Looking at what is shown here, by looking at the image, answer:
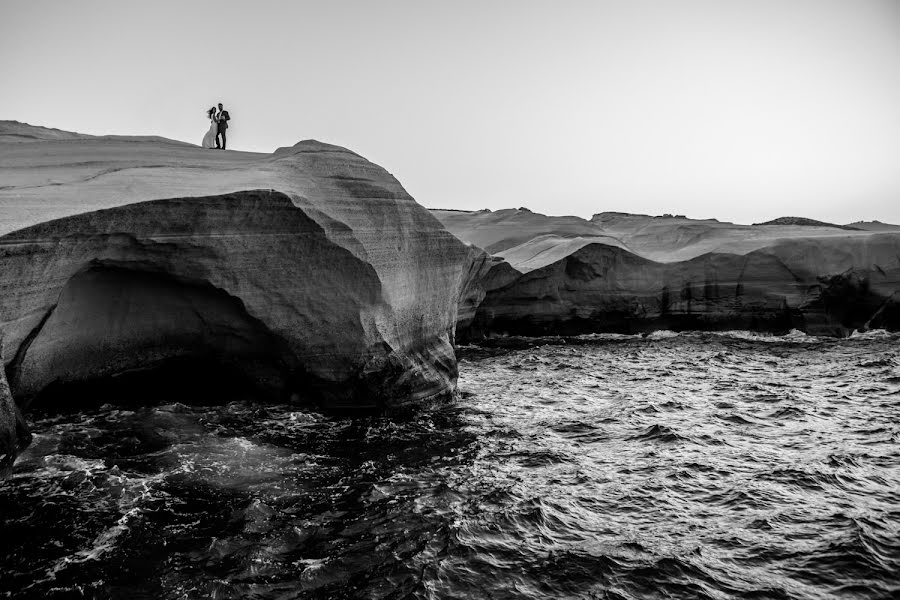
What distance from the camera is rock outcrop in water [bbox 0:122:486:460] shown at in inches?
464

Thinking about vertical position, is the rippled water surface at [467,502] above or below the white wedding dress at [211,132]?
below

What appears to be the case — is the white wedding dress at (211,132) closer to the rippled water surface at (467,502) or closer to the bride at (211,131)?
the bride at (211,131)

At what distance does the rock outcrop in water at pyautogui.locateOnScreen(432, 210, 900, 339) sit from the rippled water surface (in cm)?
1239

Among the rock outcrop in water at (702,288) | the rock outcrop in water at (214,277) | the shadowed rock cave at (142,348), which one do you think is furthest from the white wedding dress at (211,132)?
the rock outcrop in water at (702,288)

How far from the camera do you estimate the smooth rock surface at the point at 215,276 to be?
38.7 ft

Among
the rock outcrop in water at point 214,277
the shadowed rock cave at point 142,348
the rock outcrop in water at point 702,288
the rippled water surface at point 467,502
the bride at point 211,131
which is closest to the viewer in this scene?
the rippled water surface at point 467,502

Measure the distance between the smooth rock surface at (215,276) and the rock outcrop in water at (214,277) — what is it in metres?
0.03

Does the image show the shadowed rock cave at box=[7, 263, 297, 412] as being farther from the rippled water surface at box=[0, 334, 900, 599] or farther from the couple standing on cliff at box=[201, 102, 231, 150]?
the couple standing on cliff at box=[201, 102, 231, 150]

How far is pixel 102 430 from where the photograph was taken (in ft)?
42.9

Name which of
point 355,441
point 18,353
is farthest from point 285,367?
point 18,353

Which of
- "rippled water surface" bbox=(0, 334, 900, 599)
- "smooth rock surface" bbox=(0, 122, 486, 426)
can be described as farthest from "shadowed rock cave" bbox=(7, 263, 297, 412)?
"rippled water surface" bbox=(0, 334, 900, 599)

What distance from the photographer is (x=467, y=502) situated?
10.6m

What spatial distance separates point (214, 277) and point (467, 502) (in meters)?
6.83

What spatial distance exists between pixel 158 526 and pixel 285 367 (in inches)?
239
